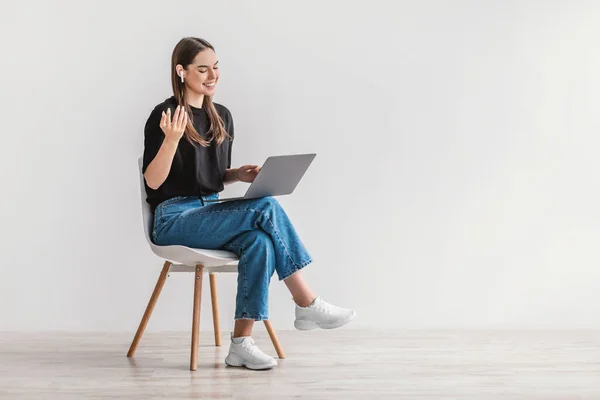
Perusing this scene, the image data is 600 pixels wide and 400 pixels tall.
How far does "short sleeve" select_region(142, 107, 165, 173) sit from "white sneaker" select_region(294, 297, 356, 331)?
0.70 meters

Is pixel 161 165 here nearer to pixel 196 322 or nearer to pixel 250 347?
pixel 196 322

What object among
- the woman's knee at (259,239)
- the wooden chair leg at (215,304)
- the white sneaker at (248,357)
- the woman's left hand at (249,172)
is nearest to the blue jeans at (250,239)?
the woman's knee at (259,239)

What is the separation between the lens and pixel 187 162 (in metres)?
2.82

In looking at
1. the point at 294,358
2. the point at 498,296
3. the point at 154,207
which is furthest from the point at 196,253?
the point at 498,296

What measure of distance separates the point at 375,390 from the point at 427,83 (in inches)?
64.0

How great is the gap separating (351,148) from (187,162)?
944 mm

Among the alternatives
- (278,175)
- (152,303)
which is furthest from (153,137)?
(152,303)

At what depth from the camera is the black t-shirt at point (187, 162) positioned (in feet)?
9.05

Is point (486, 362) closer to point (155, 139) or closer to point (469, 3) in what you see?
point (155, 139)

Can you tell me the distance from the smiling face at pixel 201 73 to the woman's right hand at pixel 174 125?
0.27 m

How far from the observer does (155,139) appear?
274 centimetres

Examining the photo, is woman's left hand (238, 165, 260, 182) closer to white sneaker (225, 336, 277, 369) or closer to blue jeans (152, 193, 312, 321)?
blue jeans (152, 193, 312, 321)

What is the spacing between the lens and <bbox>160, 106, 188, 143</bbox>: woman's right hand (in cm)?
259

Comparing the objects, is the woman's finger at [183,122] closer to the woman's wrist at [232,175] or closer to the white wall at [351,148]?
the woman's wrist at [232,175]
